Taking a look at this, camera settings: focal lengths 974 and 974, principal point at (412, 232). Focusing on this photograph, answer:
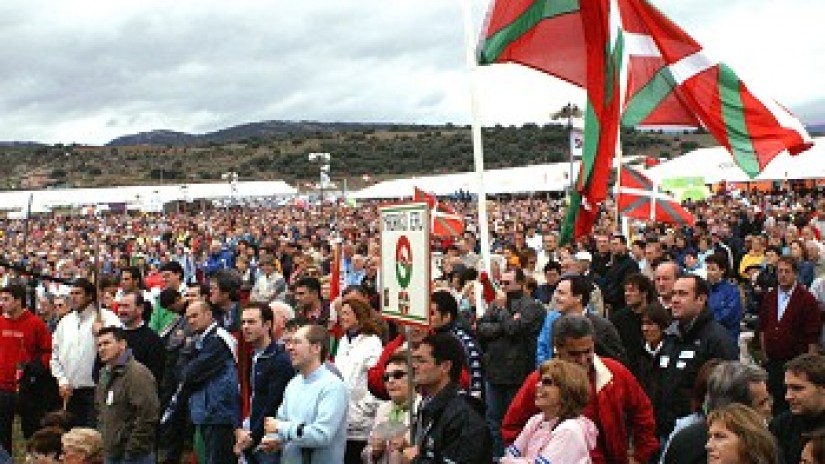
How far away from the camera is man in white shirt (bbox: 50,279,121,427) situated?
7.98m

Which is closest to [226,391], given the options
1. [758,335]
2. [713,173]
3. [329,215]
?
[758,335]

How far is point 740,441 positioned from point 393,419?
2.24m

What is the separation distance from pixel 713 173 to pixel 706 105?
90.3 ft

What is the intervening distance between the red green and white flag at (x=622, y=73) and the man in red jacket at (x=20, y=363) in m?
4.52

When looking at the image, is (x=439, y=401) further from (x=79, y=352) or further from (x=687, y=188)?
(x=687, y=188)

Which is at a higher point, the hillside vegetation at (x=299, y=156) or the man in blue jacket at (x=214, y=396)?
the hillside vegetation at (x=299, y=156)

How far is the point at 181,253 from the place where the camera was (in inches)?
885

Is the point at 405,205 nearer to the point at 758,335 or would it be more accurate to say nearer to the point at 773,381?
the point at 773,381

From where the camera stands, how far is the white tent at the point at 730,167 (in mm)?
31172

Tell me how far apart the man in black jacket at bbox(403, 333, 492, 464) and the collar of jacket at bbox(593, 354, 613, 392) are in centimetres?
60

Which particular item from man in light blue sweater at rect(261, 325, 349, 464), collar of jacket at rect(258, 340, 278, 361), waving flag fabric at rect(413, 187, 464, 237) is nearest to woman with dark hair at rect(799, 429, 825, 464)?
man in light blue sweater at rect(261, 325, 349, 464)

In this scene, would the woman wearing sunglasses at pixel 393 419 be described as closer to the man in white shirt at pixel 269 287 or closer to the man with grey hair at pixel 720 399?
the man with grey hair at pixel 720 399

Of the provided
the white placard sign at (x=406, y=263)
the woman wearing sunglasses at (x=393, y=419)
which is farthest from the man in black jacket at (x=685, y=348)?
the white placard sign at (x=406, y=263)

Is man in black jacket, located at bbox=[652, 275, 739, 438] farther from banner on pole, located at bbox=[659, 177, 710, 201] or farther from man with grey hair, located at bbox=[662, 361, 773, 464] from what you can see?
banner on pole, located at bbox=[659, 177, 710, 201]
